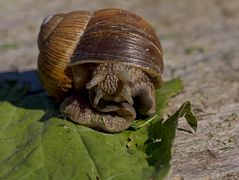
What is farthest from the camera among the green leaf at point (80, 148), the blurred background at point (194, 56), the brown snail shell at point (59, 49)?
the brown snail shell at point (59, 49)

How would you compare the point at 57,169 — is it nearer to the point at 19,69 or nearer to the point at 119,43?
the point at 119,43

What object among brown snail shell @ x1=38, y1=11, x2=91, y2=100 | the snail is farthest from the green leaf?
brown snail shell @ x1=38, y1=11, x2=91, y2=100

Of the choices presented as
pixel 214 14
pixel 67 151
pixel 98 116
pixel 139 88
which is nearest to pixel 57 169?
pixel 67 151

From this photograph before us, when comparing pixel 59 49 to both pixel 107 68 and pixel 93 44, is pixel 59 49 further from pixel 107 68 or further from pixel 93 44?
pixel 107 68

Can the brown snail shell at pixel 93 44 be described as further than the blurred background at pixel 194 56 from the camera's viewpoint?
Yes

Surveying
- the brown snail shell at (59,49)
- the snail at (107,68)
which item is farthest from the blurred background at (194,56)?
the brown snail shell at (59,49)

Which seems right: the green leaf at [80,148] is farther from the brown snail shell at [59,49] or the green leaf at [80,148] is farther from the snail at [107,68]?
the brown snail shell at [59,49]

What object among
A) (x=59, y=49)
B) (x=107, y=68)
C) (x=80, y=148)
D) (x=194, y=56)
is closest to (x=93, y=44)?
(x=107, y=68)
